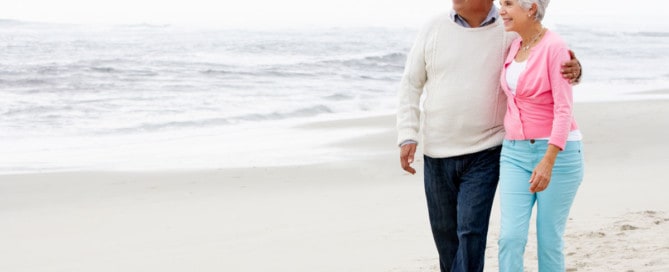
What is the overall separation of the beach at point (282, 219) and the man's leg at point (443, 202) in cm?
152

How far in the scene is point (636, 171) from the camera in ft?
29.4

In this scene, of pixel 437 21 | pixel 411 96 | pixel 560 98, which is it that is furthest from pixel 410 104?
pixel 560 98

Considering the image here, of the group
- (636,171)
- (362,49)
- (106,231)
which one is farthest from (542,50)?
(362,49)

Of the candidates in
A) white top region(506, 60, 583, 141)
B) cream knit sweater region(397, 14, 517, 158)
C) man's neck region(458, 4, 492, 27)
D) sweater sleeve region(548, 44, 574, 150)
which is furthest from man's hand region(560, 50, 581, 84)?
man's neck region(458, 4, 492, 27)

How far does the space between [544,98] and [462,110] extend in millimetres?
393

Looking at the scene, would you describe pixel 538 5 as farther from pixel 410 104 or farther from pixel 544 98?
pixel 410 104

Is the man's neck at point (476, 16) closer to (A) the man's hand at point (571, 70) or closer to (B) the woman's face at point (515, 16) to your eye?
(B) the woman's face at point (515, 16)

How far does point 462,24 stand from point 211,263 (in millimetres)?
2746

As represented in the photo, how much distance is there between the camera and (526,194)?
11.7 ft

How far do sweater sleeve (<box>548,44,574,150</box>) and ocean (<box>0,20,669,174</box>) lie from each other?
6780 mm

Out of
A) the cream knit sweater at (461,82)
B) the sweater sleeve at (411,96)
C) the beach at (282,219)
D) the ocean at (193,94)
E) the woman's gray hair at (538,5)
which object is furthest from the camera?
the ocean at (193,94)

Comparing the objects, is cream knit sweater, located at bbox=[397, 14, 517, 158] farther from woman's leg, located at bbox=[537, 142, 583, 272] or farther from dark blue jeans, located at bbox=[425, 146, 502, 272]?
woman's leg, located at bbox=[537, 142, 583, 272]

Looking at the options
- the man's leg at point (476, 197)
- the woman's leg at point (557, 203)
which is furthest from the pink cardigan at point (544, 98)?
the man's leg at point (476, 197)

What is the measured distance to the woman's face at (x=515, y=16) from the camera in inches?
137
